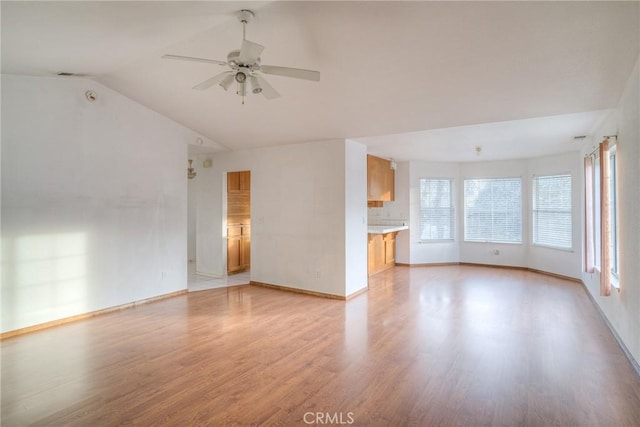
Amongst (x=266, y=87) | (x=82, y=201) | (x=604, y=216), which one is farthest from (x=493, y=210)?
(x=82, y=201)

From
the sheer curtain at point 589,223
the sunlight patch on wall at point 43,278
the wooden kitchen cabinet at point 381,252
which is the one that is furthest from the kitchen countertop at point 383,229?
the sunlight patch on wall at point 43,278

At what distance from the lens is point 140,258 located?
5016mm

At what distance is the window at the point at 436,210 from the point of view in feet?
26.6

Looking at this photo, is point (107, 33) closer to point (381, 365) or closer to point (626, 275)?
point (381, 365)

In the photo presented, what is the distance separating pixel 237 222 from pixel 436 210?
4.67 m

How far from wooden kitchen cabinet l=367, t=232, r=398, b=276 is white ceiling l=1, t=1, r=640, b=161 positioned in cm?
274

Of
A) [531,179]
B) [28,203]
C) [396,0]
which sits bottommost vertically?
[28,203]

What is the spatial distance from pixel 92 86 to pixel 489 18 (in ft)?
15.3

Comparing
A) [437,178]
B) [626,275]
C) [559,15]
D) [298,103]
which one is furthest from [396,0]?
[437,178]

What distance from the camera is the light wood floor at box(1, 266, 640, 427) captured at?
7.62 feet

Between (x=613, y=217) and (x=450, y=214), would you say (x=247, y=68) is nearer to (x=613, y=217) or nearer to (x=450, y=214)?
(x=613, y=217)

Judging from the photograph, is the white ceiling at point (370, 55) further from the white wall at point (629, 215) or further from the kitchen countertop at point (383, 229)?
the kitchen countertop at point (383, 229)

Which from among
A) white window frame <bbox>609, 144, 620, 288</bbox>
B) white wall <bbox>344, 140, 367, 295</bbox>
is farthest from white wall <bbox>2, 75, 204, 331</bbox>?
white window frame <bbox>609, 144, 620, 288</bbox>

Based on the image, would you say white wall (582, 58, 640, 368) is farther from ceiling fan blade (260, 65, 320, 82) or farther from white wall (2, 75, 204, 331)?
white wall (2, 75, 204, 331)
